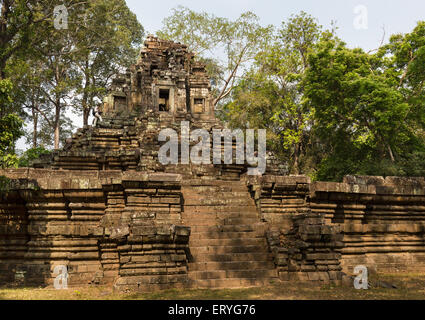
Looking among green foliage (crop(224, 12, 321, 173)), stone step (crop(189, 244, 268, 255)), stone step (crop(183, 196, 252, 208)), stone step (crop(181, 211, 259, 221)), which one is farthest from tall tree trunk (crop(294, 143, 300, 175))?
stone step (crop(189, 244, 268, 255))

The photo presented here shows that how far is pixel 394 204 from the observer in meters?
8.50

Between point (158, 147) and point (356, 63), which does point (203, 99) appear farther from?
point (356, 63)

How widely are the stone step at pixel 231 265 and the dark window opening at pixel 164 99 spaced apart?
12.2 meters

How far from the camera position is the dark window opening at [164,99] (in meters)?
17.7

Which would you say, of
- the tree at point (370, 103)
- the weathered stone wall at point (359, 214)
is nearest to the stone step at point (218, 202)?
the weathered stone wall at point (359, 214)

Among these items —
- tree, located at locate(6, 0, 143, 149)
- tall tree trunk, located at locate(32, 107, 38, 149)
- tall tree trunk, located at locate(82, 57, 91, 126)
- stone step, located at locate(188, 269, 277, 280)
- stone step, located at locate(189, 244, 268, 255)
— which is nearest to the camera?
stone step, located at locate(188, 269, 277, 280)

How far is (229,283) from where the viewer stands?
6.36 metres

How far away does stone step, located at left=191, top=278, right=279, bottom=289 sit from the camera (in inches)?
245

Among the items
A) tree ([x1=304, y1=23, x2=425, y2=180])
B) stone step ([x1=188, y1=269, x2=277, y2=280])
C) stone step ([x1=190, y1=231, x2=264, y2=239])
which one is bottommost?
stone step ([x1=188, y1=269, x2=277, y2=280])

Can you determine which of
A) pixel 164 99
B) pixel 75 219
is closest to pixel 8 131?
pixel 75 219

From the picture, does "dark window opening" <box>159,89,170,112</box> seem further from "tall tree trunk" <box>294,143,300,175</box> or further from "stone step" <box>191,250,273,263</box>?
"stone step" <box>191,250,273,263</box>

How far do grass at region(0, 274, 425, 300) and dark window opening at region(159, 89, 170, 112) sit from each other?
12423 millimetres

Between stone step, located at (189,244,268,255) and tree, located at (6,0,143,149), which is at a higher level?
tree, located at (6,0,143,149)

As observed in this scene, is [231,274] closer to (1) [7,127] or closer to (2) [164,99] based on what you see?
(1) [7,127]
